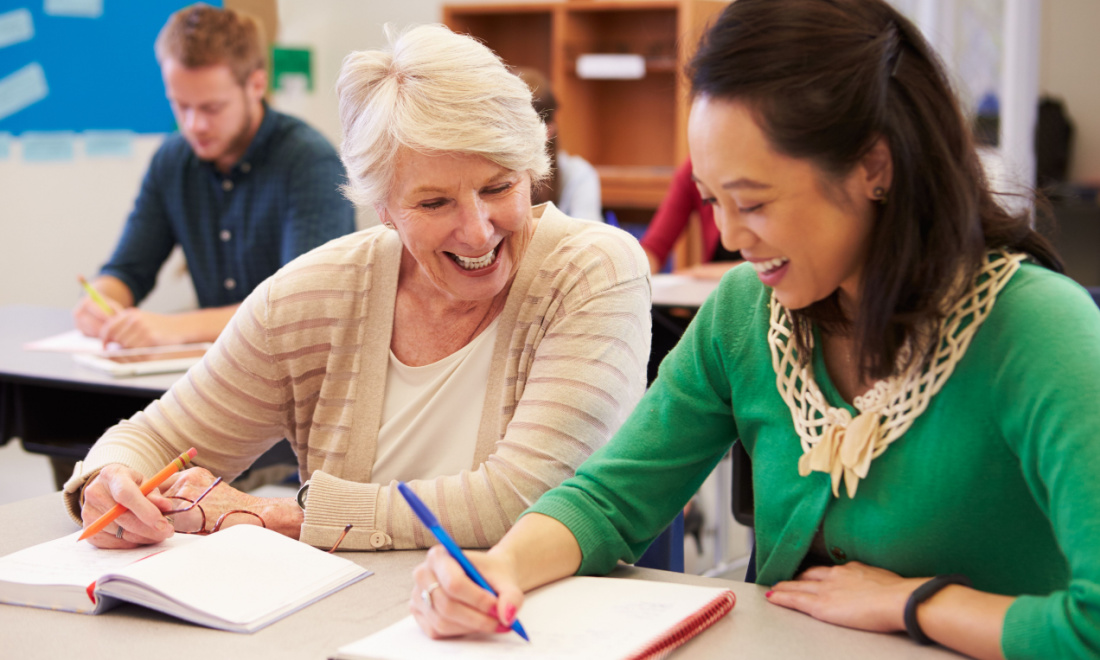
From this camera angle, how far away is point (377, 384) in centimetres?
148

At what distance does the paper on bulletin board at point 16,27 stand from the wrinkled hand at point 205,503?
2895 millimetres

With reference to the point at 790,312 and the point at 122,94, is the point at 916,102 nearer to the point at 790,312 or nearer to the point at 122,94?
the point at 790,312

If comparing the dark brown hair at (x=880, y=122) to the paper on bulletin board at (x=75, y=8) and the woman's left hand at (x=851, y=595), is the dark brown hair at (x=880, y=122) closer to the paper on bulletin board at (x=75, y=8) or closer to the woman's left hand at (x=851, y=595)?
the woman's left hand at (x=851, y=595)

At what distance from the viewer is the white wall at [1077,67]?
7125 mm

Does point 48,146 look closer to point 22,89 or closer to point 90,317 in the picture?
point 22,89

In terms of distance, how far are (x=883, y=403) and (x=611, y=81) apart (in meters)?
5.06

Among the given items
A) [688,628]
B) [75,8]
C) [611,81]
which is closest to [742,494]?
[688,628]

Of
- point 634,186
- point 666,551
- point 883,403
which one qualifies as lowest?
point 666,551

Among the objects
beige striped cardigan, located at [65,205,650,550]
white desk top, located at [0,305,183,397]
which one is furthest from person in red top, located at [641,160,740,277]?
beige striped cardigan, located at [65,205,650,550]

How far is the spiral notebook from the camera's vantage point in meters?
0.91

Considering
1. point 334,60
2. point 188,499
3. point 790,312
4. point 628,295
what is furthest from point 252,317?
point 334,60

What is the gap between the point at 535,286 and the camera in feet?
4.79

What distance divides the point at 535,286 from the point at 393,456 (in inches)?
12.7

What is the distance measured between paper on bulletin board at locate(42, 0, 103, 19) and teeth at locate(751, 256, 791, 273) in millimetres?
3536
